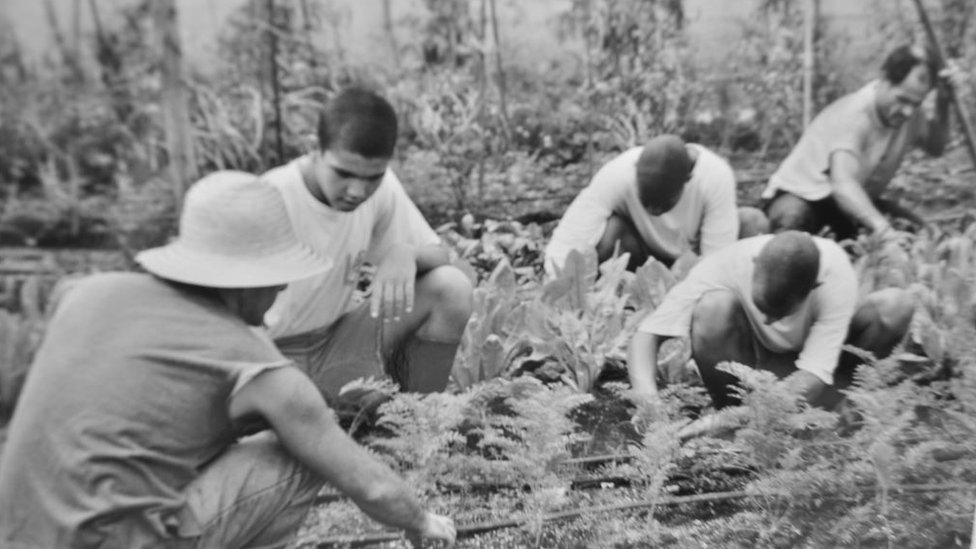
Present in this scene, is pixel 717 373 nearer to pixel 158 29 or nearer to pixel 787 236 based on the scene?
pixel 787 236

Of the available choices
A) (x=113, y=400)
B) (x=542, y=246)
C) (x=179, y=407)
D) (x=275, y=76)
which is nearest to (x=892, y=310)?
(x=542, y=246)

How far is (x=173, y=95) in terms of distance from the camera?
108 inches

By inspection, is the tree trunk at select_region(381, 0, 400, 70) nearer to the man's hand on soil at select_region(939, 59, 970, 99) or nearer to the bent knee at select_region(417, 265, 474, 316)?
the bent knee at select_region(417, 265, 474, 316)

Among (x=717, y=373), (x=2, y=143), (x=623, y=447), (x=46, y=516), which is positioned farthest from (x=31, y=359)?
(x=717, y=373)

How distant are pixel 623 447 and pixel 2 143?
1.87m

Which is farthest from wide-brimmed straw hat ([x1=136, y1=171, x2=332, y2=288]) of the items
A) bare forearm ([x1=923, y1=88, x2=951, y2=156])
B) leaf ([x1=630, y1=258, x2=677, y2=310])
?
bare forearm ([x1=923, y1=88, x2=951, y2=156])

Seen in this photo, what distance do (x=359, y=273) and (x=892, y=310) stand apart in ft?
5.33

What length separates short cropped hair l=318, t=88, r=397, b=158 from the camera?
2318mm

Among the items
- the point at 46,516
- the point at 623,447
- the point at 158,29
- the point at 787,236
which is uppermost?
the point at 158,29

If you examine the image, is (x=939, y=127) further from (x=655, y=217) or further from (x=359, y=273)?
(x=359, y=273)

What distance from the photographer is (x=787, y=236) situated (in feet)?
8.80

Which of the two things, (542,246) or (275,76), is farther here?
(542,246)

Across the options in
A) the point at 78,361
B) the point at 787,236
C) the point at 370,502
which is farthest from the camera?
the point at 787,236

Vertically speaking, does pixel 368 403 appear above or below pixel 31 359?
below
